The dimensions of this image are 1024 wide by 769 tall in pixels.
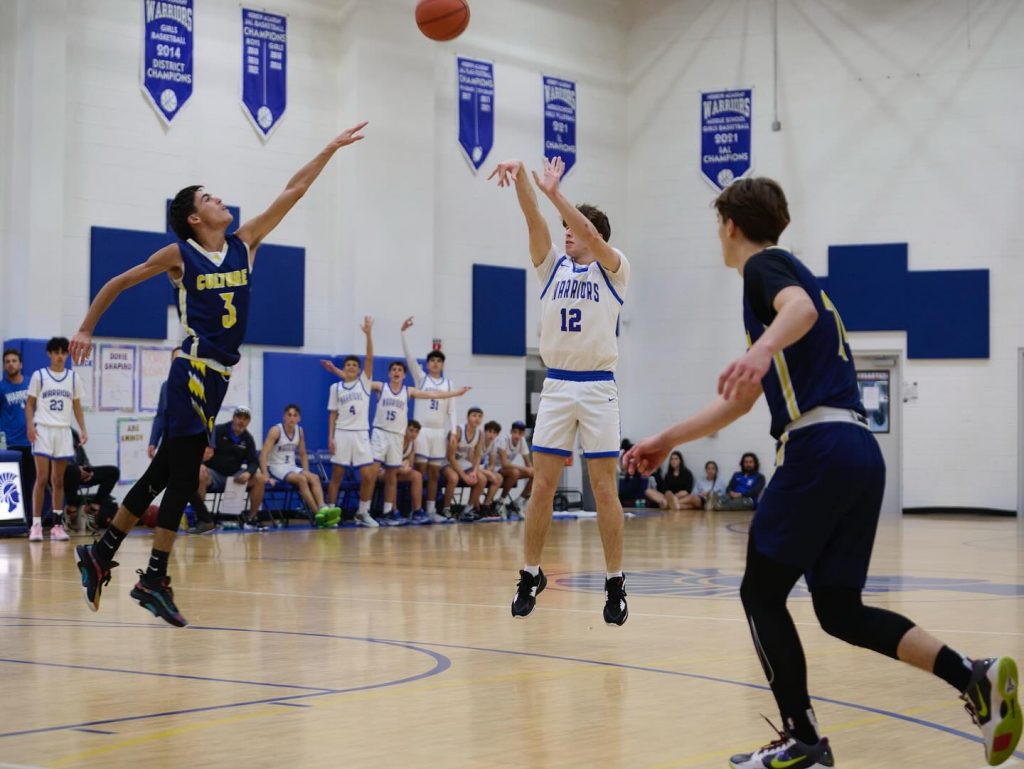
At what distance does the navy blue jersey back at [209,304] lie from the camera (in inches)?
237

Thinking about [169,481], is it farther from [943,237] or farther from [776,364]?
[943,237]

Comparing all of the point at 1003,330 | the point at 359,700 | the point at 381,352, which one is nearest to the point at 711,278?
the point at 1003,330

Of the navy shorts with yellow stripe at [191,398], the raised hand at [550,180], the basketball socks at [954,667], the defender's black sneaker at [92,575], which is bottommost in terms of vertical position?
the defender's black sneaker at [92,575]

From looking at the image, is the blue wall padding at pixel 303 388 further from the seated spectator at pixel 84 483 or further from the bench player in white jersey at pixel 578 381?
the bench player in white jersey at pixel 578 381

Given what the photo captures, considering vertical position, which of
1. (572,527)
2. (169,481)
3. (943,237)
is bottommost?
(572,527)

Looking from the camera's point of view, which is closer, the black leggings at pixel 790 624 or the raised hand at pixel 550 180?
the black leggings at pixel 790 624

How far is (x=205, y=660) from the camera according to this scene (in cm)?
523

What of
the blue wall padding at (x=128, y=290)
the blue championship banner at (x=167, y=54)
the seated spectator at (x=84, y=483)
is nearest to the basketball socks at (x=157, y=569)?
the seated spectator at (x=84, y=483)

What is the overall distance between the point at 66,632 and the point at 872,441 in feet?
13.8

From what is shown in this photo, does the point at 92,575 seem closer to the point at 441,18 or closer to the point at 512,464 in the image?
the point at 441,18

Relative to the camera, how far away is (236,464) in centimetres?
1497

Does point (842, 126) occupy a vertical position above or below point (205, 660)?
above

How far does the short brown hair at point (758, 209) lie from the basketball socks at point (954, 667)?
1237 millimetres

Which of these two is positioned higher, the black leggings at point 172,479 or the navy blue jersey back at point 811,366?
the navy blue jersey back at point 811,366
